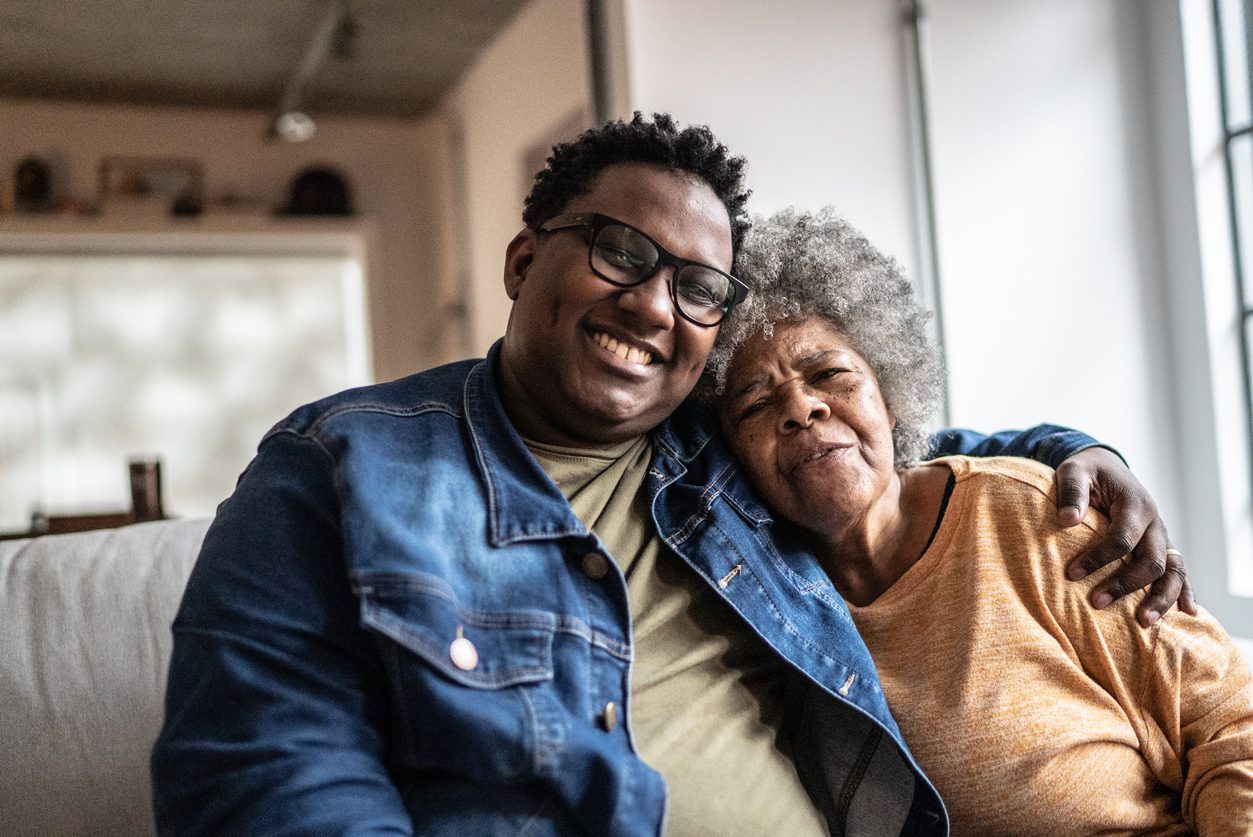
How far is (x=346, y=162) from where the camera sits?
20.5 feet

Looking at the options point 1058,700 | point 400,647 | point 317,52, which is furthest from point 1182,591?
point 317,52

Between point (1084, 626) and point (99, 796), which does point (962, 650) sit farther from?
point (99, 796)

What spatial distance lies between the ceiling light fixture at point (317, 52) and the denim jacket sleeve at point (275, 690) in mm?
3704

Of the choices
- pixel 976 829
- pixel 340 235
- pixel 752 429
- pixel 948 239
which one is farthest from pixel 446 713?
pixel 340 235

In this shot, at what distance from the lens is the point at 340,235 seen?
20.3 feet

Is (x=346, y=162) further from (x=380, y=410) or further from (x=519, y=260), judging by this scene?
(x=380, y=410)

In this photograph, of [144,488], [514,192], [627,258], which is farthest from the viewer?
[514,192]

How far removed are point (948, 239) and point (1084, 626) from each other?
2249 millimetres

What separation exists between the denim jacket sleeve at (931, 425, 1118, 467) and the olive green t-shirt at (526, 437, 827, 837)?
56cm

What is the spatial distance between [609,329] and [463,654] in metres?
0.47

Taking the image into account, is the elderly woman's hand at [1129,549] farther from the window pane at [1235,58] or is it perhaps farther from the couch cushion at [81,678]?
the window pane at [1235,58]

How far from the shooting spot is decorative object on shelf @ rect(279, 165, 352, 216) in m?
6.05

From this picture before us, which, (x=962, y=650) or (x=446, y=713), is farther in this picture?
(x=962, y=650)

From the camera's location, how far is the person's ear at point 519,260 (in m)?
1.48
